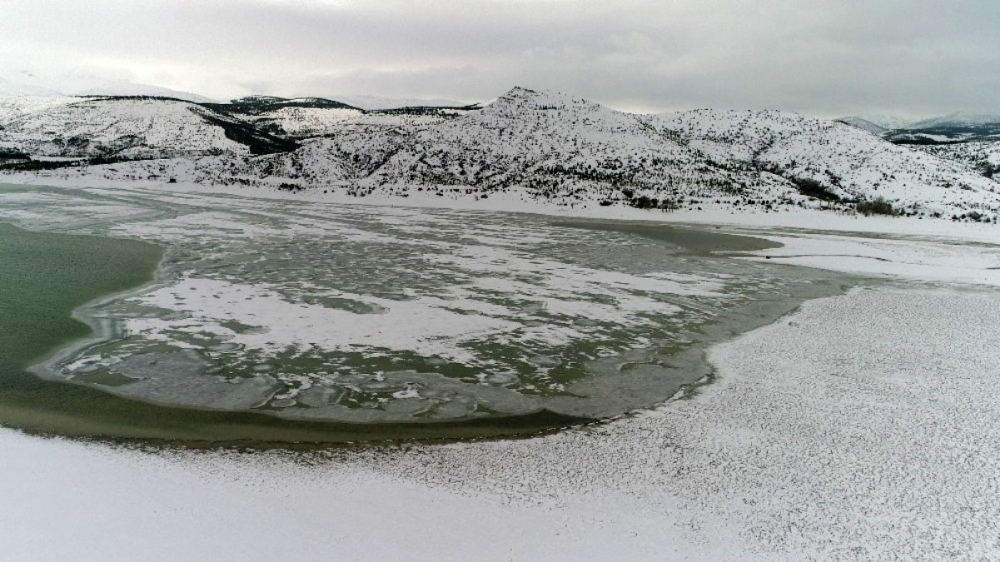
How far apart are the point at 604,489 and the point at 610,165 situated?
5191 centimetres

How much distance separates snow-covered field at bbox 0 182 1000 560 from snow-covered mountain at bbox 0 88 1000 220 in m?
32.5

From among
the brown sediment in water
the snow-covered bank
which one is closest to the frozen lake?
the brown sediment in water

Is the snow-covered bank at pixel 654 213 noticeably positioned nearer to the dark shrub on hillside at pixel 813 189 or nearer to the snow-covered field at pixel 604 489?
the dark shrub on hillside at pixel 813 189

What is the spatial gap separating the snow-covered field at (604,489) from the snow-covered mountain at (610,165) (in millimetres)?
32492

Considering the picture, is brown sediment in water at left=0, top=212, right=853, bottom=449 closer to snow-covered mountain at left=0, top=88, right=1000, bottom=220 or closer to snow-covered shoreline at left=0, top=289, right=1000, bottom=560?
snow-covered shoreline at left=0, top=289, right=1000, bottom=560

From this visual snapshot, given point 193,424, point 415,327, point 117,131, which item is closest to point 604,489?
point 193,424

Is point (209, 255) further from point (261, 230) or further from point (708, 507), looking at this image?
point (708, 507)

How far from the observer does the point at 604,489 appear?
5.51 m

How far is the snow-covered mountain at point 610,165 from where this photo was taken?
4562cm

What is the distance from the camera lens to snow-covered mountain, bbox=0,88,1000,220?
150 ft

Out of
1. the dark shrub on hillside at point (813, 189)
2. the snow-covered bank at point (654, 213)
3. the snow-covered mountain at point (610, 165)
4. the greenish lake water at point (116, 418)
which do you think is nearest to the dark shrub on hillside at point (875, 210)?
the snow-covered mountain at point (610, 165)

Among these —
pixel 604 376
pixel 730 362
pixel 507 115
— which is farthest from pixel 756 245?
pixel 507 115

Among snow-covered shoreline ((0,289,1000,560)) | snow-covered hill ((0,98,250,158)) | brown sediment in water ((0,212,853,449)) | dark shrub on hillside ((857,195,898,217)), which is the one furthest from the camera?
snow-covered hill ((0,98,250,158))

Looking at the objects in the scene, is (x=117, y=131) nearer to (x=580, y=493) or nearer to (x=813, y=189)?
(x=813, y=189)
